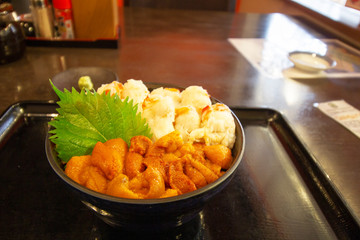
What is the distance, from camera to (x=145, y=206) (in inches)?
23.5

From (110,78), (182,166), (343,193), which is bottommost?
(343,193)

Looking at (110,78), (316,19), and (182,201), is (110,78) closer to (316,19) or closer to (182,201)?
(182,201)

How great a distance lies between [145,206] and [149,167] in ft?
0.46

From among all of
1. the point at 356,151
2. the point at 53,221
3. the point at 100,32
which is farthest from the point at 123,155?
the point at 100,32

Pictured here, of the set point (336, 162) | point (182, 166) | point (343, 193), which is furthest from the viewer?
point (336, 162)

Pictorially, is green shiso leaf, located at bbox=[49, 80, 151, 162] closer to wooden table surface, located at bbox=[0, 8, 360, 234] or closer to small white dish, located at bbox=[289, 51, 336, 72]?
wooden table surface, located at bbox=[0, 8, 360, 234]

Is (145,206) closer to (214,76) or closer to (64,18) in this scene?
(214,76)

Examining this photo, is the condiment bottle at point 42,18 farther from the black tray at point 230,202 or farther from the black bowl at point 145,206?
the black bowl at point 145,206

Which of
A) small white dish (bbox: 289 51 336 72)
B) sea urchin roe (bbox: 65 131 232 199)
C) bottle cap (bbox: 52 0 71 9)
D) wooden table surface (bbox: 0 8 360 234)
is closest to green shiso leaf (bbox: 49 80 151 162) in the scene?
sea urchin roe (bbox: 65 131 232 199)

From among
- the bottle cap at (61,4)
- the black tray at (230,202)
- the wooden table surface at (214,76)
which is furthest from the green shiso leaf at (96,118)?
the bottle cap at (61,4)

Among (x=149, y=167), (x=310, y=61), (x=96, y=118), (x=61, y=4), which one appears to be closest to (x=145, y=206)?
(x=149, y=167)

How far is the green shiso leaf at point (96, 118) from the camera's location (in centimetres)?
84

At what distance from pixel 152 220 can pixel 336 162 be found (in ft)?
2.99

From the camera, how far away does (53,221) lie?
82 centimetres
